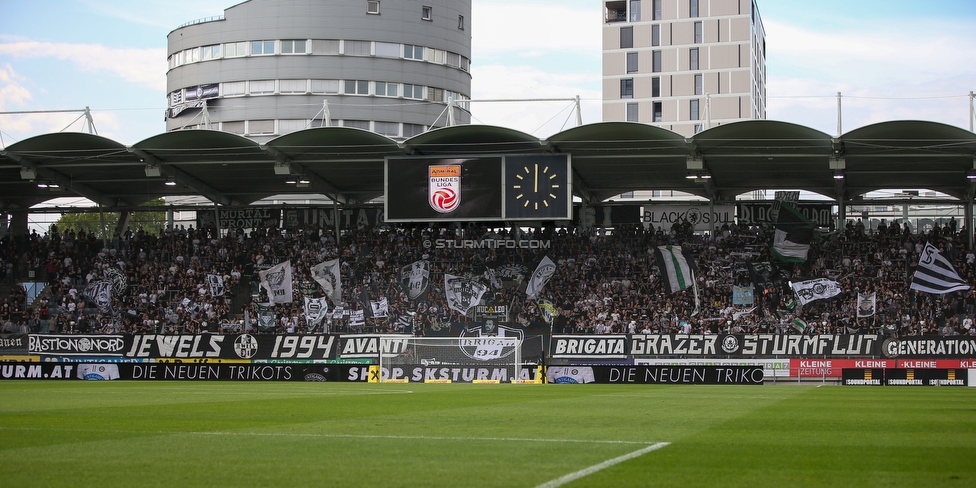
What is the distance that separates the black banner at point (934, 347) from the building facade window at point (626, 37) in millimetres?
70828

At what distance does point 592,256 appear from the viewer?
43250mm

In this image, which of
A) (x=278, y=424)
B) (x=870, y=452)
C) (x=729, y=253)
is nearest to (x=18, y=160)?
(x=729, y=253)

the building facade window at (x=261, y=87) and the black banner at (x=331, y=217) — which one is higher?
the building facade window at (x=261, y=87)

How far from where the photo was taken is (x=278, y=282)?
141ft

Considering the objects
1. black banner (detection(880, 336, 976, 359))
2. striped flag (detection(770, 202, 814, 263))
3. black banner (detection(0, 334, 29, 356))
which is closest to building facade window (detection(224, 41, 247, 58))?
black banner (detection(0, 334, 29, 356))

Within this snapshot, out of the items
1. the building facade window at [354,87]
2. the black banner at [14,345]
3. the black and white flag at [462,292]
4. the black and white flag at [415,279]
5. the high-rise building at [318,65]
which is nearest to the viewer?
the black banner at [14,345]

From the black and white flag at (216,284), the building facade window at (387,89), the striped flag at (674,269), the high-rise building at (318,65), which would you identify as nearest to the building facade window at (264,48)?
the high-rise building at (318,65)

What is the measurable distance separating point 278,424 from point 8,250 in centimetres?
4127

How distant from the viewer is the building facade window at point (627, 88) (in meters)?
102

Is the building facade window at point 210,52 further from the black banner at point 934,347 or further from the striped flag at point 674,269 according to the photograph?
the black banner at point 934,347

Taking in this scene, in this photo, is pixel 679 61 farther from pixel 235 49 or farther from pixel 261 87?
pixel 235 49

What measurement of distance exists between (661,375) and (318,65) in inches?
2169

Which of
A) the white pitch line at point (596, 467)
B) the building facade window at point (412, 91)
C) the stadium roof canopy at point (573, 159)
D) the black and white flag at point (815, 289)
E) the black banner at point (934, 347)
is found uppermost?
the building facade window at point (412, 91)

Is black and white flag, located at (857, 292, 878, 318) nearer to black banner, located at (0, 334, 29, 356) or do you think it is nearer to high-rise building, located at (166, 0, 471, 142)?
black banner, located at (0, 334, 29, 356)
